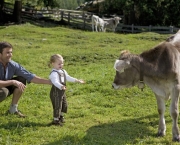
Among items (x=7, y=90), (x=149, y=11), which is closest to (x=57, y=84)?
(x=7, y=90)

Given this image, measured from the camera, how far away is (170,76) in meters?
5.77

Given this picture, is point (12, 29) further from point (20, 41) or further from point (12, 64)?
point (12, 64)

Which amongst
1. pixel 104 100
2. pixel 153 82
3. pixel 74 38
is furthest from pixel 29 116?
pixel 74 38

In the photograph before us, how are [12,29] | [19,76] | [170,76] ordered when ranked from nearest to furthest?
[170,76]
[19,76]
[12,29]

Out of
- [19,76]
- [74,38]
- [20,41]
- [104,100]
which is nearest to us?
[19,76]

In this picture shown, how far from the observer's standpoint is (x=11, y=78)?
6.78 metres

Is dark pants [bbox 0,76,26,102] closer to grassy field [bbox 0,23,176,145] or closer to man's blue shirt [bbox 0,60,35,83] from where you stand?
man's blue shirt [bbox 0,60,35,83]

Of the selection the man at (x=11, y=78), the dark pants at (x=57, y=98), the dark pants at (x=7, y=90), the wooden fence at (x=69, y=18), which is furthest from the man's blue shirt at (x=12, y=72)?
the wooden fence at (x=69, y=18)

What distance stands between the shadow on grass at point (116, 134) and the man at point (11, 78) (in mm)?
1254

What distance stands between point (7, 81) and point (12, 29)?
58.2 ft

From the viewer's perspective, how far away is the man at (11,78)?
639cm

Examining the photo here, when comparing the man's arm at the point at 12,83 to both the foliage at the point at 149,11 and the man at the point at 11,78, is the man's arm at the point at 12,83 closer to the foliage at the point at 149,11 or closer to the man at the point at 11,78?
the man at the point at 11,78

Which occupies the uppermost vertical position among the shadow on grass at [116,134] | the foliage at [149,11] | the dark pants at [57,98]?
the foliage at [149,11]

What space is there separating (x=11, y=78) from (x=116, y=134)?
7.65 ft
